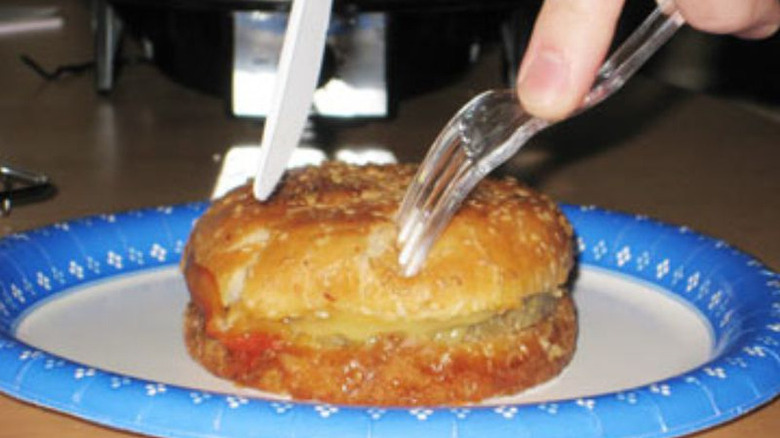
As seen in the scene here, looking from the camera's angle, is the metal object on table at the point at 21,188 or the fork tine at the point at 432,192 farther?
the metal object on table at the point at 21,188

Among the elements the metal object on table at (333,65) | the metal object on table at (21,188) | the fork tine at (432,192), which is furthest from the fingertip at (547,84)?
the metal object on table at (333,65)

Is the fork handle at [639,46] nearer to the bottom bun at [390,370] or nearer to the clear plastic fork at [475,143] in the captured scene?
the clear plastic fork at [475,143]

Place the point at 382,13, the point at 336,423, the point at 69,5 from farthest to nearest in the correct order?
the point at 69,5
the point at 382,13
the point at 336,423

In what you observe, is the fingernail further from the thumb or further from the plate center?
the plate center

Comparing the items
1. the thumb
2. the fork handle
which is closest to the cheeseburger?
the fork handle

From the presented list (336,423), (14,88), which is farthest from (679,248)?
(14,88)

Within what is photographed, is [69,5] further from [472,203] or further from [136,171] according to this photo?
[472,203]

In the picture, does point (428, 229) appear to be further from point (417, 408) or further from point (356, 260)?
point (417, 408)

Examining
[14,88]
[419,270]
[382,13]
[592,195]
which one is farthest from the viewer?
[14,88]
